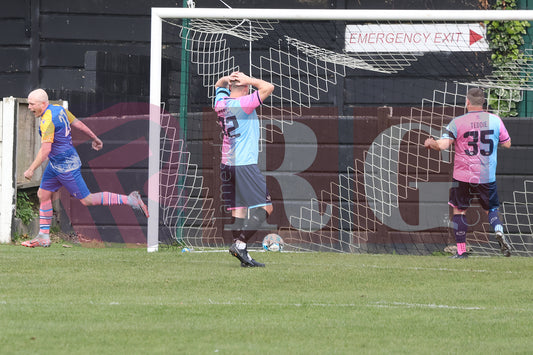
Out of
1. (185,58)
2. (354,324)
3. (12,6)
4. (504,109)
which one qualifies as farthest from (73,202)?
(354,324)

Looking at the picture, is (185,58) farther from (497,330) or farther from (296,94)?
(497,330)

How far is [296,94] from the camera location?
564 inches

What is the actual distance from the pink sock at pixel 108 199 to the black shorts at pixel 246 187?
2.72 meters

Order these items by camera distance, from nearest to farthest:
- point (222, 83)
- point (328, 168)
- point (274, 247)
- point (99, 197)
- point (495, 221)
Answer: point (222, 83), point (495, 221), point (99, 197), point (274, 247), point (328, 168)

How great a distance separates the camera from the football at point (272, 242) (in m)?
11.8

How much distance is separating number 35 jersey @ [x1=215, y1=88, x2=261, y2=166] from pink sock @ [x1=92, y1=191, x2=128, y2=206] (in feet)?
8.78

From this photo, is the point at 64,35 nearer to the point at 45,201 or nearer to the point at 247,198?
the point at 45,201

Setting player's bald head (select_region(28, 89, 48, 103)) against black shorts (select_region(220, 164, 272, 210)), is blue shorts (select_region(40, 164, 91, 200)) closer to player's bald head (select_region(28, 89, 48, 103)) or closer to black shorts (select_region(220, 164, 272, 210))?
player's bald head (select_region(28, 89, 48, 103))

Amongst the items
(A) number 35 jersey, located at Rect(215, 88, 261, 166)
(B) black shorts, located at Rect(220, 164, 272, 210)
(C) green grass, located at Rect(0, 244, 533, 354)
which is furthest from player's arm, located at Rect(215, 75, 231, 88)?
(C) green grass, located at Rect(0, 244, 533, 354)

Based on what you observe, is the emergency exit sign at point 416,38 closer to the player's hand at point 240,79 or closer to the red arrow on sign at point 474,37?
the red arrow on sign at point 474,37

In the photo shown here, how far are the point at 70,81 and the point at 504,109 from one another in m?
7.83

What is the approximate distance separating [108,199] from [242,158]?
118 inches

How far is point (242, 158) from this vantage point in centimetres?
941

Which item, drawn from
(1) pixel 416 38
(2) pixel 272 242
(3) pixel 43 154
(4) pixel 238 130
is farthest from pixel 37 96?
(1) pixel 416 38
